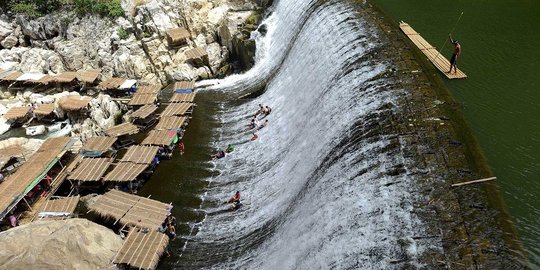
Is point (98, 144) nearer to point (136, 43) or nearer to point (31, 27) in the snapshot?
point (136, 43)

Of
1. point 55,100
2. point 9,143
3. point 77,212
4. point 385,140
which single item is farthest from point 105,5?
point 385,140

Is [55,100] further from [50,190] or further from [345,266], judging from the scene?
[345,266]

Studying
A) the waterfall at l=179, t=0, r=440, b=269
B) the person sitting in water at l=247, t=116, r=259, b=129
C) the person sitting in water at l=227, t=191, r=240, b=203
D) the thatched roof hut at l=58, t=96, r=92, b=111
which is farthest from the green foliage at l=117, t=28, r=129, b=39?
the person sitting in water at l=227, t=191, r=240, b=203

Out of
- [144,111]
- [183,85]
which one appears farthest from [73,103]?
[183,85]

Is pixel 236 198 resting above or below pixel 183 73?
below

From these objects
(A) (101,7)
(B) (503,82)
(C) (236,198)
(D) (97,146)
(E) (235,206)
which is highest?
(A) (101,7)

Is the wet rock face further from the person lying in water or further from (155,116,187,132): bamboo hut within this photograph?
the person lying in water

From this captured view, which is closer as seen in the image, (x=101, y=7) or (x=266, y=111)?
(x=266, y=111)
